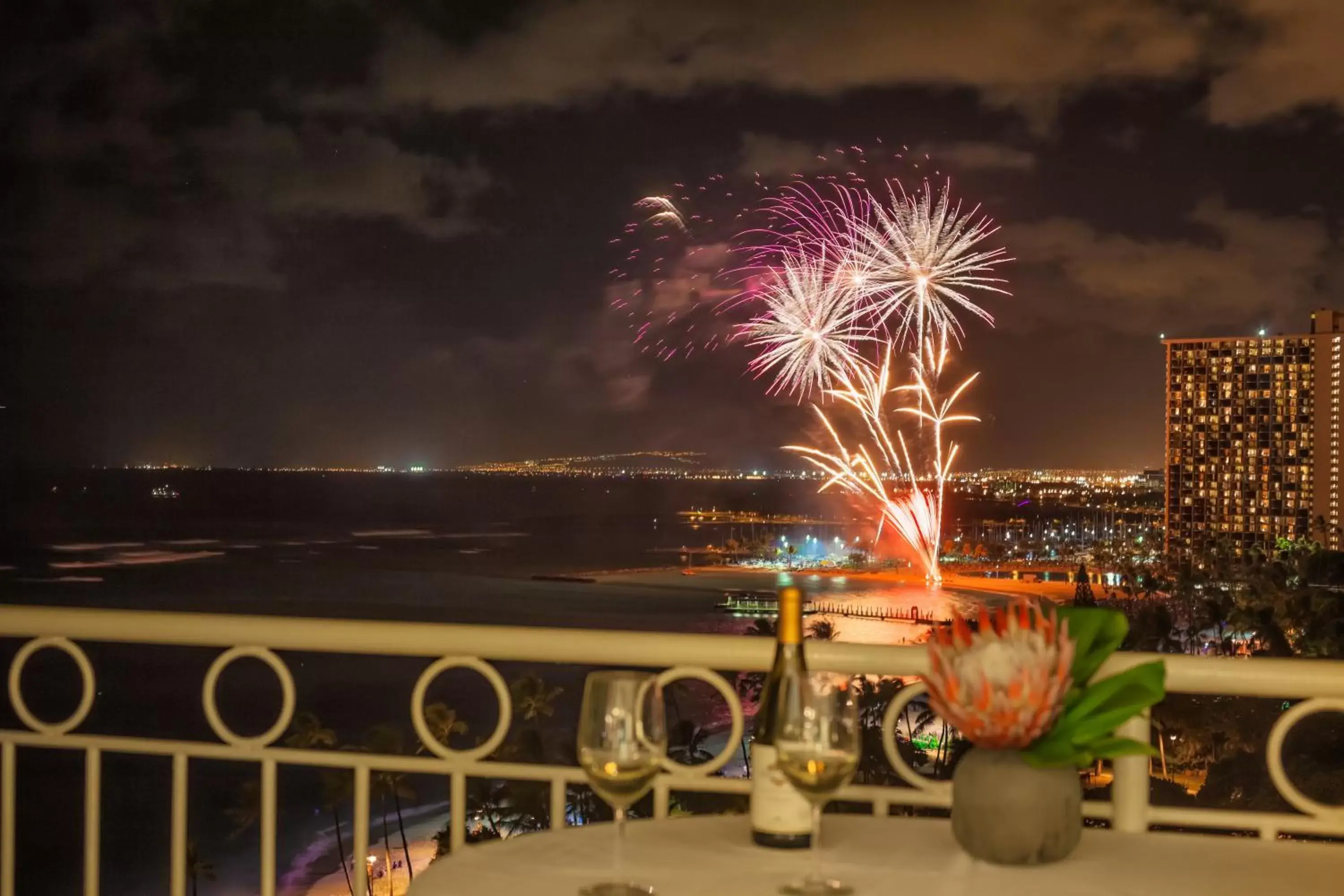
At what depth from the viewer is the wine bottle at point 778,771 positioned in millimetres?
1445

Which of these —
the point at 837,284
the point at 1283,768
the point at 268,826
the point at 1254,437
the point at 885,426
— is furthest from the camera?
the point at 1254,437

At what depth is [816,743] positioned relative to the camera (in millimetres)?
1348

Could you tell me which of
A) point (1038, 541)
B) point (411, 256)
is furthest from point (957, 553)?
point (411, 256)

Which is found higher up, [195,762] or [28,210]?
[28,210]

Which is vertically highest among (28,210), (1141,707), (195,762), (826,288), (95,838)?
(28,210)

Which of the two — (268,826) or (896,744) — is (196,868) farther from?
(896,744)

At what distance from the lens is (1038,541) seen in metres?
70.9

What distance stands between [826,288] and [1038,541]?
59.0 metres

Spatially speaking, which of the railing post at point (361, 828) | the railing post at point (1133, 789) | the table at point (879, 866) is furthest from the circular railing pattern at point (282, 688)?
the railing post at point (1133, 789)

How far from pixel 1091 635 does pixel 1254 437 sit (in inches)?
2648

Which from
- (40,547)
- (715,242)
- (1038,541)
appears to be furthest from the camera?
(1038,541)

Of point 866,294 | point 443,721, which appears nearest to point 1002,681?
point 443,721

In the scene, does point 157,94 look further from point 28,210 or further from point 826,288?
point 826,288

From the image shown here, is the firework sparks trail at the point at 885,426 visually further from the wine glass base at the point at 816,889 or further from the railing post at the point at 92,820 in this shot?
the wine glass base at the point at 816,889
